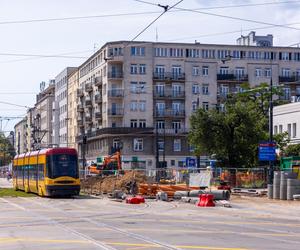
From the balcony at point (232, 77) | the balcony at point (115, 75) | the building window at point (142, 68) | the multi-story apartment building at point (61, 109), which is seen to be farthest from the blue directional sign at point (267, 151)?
the multi-story apartment building at point (61, 109)

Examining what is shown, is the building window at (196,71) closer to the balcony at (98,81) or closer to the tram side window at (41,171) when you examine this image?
the balcony at (98,81)

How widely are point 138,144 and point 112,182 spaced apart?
4505 centimetres

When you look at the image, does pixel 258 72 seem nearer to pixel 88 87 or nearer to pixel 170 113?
pixel 170 113

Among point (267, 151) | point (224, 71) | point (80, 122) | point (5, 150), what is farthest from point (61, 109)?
point (267, 151)

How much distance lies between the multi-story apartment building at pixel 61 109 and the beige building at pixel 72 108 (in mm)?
1671

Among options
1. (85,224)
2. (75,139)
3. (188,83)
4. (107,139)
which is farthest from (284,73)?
(85,224)

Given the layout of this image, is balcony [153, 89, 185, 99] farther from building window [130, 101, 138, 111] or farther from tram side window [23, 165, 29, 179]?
tram side window [23, 165, 29, 179]

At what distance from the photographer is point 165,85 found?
3947 inches

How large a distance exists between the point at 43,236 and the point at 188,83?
273 feet

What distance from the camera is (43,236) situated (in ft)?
61.7

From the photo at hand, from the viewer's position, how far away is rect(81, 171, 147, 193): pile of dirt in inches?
2023

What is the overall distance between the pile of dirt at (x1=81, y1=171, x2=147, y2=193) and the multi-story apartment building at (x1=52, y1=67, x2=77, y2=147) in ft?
232

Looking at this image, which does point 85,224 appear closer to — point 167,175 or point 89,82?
point 167,175

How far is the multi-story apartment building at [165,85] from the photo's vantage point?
98.5 m
